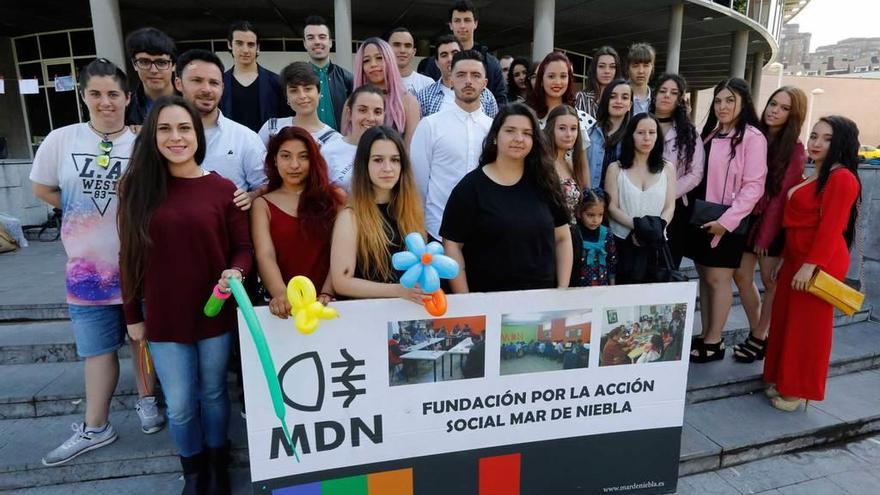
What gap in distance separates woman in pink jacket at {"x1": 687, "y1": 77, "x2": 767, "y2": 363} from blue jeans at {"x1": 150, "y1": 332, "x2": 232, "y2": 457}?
10.4ft

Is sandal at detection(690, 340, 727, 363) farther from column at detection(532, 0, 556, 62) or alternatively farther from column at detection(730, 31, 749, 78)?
column at detection(730, 31, 749, 78)

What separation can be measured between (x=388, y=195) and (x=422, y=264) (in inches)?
24.8

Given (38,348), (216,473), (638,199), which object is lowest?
(216,473)

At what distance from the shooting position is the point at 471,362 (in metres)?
2.30

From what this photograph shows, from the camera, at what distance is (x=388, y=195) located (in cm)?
244

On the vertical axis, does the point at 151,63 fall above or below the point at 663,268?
above

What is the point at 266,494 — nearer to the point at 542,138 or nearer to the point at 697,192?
the point at 542,138

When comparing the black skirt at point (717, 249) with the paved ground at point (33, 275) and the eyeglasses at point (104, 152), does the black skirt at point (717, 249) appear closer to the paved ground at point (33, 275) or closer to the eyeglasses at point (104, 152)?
the eyeglasses at point (104, 152)

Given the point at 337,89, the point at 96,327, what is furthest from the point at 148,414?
the point at 337,89

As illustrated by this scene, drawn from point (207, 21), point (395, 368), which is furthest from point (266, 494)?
point (207, 21)

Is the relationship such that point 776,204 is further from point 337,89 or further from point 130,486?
point 130,486

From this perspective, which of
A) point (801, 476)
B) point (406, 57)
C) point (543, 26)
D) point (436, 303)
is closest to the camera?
point (436, 303)

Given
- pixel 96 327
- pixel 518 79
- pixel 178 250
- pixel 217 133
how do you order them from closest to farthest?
pixel 178 250, pixel 96 327, pixel 217 133, pixel 518 79

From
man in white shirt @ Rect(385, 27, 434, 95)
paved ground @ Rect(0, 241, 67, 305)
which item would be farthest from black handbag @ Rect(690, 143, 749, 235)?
paved ground @ Rect(0, 241, 67, 305)
